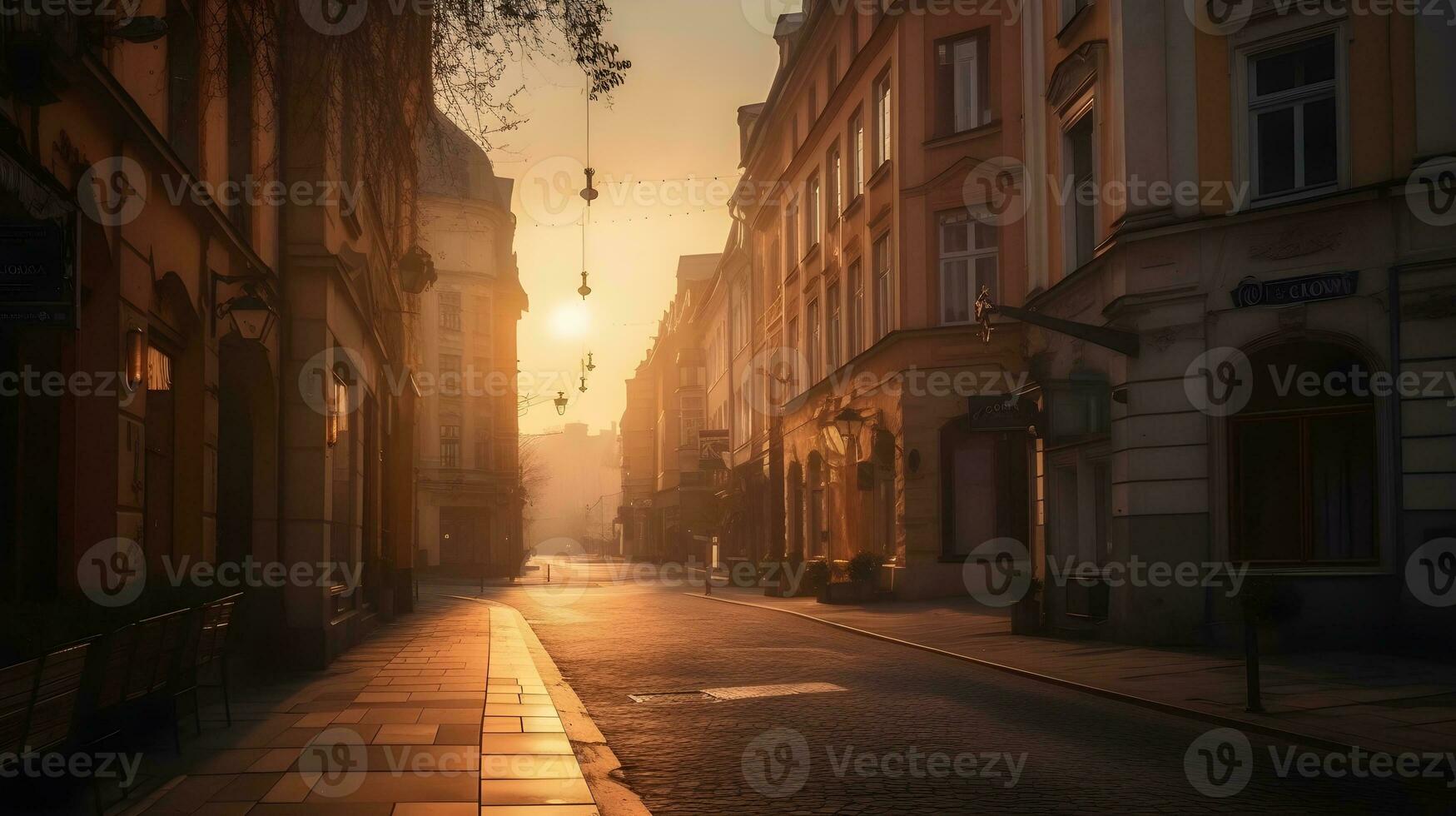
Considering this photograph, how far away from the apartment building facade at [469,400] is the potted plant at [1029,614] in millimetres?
43011

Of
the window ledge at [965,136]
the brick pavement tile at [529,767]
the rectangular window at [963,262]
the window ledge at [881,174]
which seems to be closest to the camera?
the brick pavement tile at [529,767]

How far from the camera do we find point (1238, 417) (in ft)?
52.3

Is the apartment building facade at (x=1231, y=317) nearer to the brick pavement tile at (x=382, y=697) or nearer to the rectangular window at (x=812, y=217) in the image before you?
the brick pavement tile at (x=382, y=697)

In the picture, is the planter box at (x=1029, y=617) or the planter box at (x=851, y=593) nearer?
the planter box at (x=1029, y=617)

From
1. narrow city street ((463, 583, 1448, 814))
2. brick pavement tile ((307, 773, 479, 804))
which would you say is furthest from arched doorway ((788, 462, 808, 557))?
brick pavement tile ((307, 773, 479, 804))

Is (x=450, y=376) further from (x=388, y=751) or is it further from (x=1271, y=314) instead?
(x=388, y=751)

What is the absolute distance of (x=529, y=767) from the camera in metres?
7.81

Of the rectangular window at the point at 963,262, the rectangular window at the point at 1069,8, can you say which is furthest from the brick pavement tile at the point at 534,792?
the rectangular window at the point at 963,262

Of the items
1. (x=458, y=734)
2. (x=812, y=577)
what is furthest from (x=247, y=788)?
(x=812, y=577)

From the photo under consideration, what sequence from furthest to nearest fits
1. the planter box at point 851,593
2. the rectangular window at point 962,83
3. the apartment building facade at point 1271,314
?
the planter box at point 851,593 < the rectangular window at point 962,83 < the apartment building facade at point 1271,314

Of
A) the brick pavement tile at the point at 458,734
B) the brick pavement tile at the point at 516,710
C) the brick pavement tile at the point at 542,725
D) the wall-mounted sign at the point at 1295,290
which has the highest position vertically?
the wall-mounted sign at the point at 1295,290

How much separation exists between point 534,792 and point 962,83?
907 inches

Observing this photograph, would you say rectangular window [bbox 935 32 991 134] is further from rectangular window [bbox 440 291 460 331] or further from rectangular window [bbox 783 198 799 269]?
rectangular window [bbox 440 291 460 331]

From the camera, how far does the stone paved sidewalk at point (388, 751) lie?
668cm
